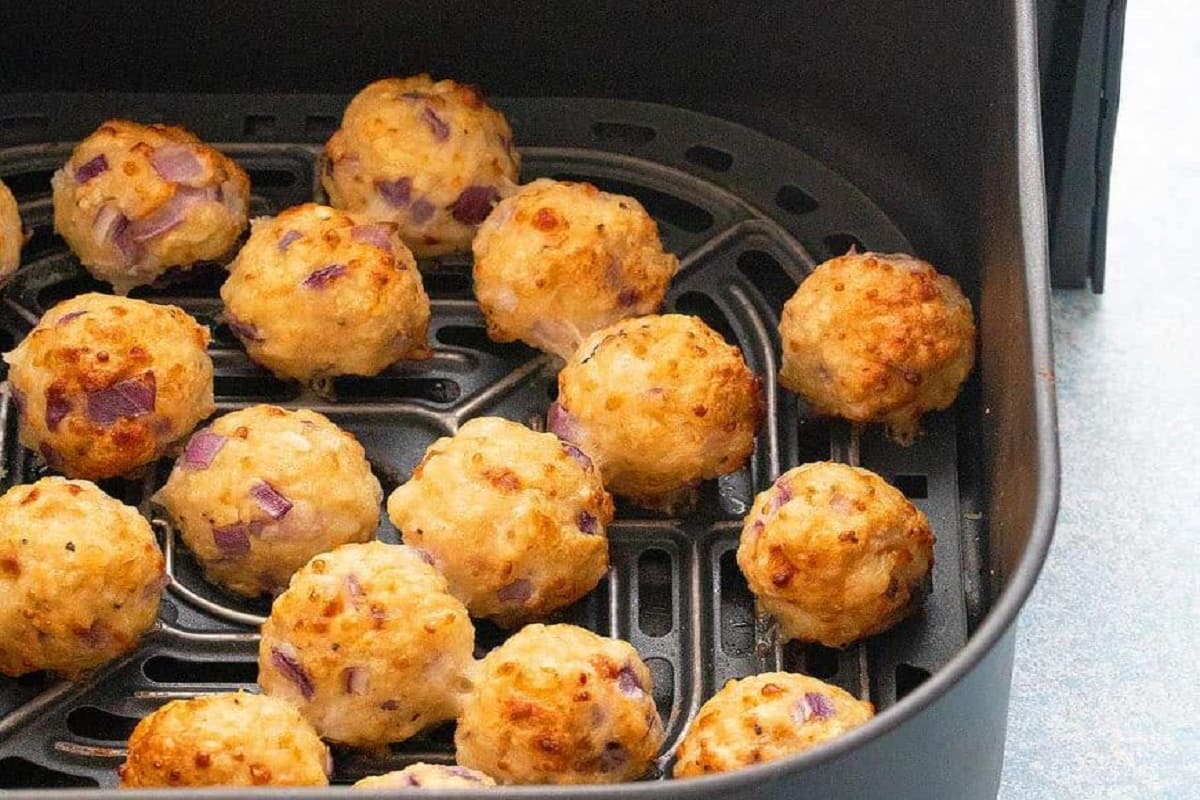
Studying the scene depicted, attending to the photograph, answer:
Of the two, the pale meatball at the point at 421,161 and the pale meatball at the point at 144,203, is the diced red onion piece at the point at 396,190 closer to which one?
the pale meatball at the point at 421,161

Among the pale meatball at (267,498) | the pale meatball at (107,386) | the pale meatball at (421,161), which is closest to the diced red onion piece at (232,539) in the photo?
the pale meatball at (267,498)

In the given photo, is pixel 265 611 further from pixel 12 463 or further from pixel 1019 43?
pixel 1019 43

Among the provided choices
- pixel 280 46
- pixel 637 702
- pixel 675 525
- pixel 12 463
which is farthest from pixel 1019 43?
pixel 12 463

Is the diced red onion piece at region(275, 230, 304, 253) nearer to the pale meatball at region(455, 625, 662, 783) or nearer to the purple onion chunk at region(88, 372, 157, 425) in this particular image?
the purple onion chunk at region(88, 372, 157, 425)

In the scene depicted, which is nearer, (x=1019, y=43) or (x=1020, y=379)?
(x=1020, y=379)

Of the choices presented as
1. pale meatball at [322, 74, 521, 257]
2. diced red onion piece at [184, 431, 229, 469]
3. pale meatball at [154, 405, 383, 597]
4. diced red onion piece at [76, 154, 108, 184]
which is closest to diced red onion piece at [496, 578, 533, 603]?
pale meatball at [154, 405, 383, 597]

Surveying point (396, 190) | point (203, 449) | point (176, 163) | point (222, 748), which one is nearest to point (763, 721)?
point (222, 748)
